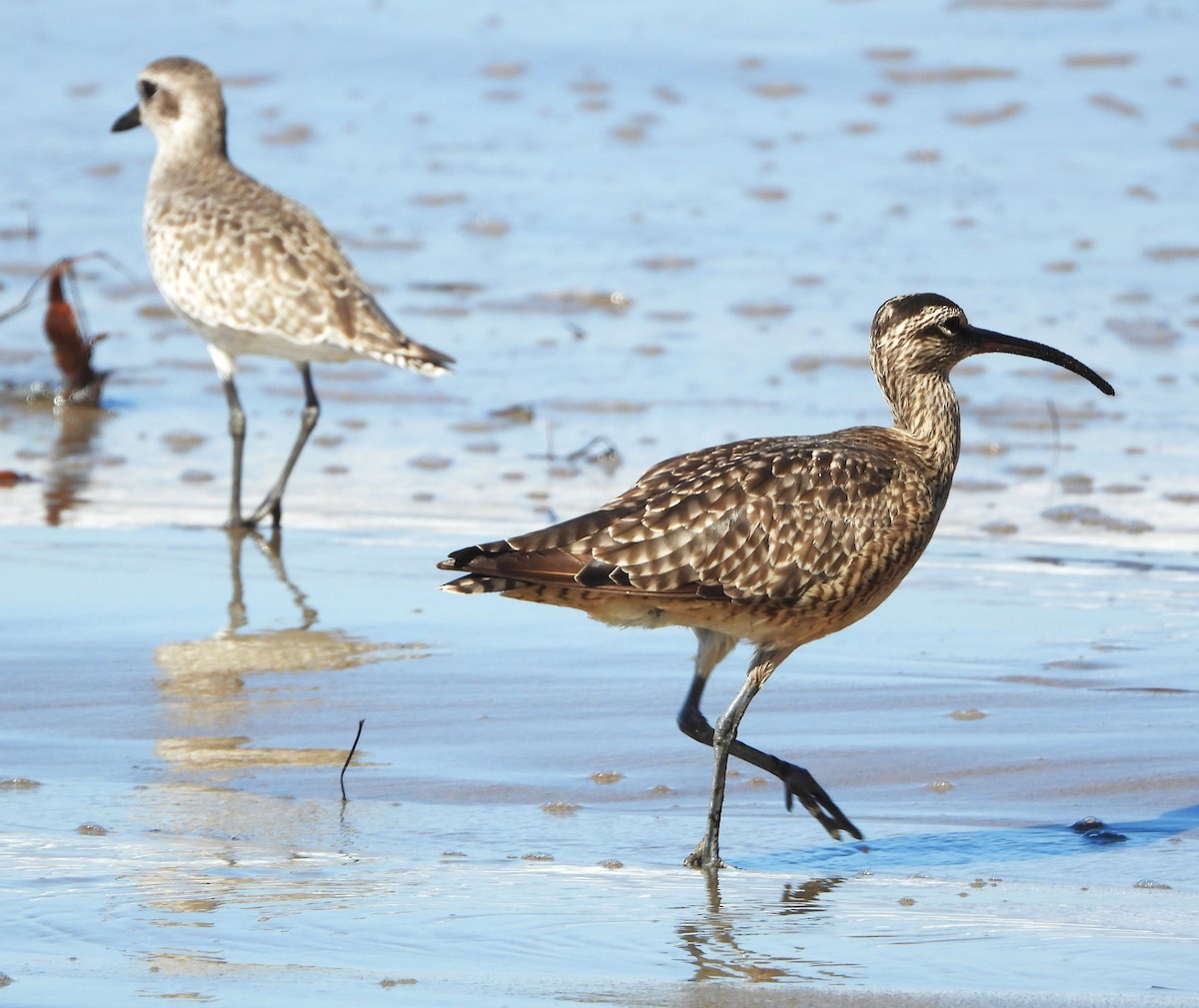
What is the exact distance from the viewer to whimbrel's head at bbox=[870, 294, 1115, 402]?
5.93m

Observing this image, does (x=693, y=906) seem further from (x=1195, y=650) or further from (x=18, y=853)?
(x=1195, y=650)

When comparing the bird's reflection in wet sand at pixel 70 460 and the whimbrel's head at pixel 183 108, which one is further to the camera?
the whimbrel's head at pixel 183 108

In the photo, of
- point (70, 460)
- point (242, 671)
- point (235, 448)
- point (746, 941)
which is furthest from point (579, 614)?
point (70, 460)

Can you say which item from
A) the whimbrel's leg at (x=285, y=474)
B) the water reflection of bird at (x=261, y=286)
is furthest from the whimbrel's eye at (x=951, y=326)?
the water reflection of bird at (x=261, y=286)

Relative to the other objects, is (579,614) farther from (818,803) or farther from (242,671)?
(818,803)

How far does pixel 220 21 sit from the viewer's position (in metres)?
21.6

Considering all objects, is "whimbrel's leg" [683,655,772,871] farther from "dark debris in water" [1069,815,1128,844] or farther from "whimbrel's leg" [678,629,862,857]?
"dark debris in water" [1069,815,1128,844]

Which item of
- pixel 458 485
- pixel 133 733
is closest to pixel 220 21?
pixel 458 485

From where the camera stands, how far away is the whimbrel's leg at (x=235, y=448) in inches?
353

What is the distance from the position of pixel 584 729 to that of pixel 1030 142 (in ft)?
38.6

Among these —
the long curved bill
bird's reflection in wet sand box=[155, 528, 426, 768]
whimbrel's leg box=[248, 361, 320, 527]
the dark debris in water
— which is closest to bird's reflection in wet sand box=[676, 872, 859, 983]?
the dark debris in water

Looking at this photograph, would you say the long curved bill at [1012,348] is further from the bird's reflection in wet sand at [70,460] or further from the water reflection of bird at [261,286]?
the bird's reflection in wet sand at [70,460]

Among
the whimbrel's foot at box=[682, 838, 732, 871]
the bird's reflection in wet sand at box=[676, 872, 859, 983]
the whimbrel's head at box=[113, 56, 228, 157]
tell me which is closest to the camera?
→ the bird's reflection in wet sand at box=[676, 872, 859, 983]

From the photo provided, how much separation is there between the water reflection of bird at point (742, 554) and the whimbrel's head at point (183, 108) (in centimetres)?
610
